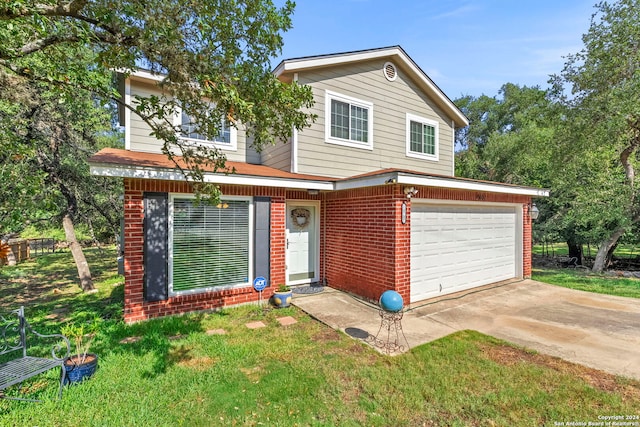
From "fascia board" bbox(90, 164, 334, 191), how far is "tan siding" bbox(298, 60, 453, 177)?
1210mm

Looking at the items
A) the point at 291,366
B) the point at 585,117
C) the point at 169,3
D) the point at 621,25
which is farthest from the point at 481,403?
the point at 621,25

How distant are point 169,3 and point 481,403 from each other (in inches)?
255

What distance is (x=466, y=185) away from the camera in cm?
699

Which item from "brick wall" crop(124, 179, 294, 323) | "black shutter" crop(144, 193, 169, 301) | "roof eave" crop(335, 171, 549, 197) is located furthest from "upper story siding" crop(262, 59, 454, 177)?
"black shutter" crop(144, 193, 169, 301)

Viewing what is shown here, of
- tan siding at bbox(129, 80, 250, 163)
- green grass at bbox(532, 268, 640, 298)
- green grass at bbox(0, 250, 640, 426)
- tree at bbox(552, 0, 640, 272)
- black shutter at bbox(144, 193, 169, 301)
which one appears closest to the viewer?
green grass at bbox(0, 250, 640, 426)

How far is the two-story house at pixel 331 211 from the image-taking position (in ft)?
18.7

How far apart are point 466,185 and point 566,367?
164 inches

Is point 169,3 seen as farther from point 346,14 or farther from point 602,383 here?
point 602,383

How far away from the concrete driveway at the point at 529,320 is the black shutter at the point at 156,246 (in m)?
2.95

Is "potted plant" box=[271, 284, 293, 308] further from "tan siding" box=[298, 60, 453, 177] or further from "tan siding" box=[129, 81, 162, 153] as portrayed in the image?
"tan siding" box=[129, 81, 162, 153]

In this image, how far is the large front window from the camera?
5957mm

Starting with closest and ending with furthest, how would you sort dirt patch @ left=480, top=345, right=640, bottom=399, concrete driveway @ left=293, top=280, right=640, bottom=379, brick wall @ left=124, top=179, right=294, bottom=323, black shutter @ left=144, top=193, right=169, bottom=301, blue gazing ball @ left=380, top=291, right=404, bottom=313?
dirt patch @ left=480, top=345, right=640, bottom=399
concrete driveway @ left=293, top=280, right=640, bottom=379
blue gazing ball @ left=380, top=291, right=404, bottom=313
brick wall @ left=124, top=179, right=294, bottom=323
black shutter @ left=144, top=193, right=169, bottom=301

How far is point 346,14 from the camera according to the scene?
8672 millimetres

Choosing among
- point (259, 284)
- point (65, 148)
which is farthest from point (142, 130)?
point (259, 284)
